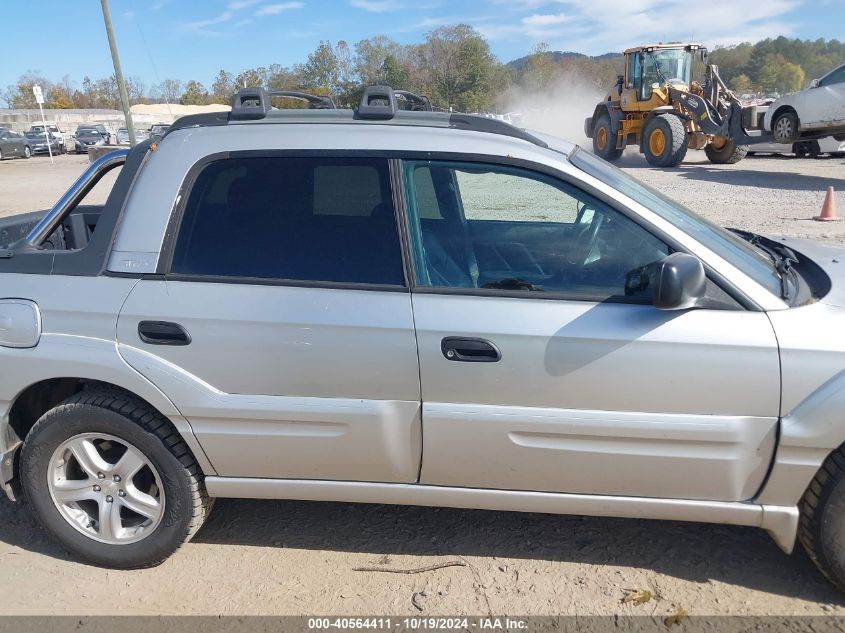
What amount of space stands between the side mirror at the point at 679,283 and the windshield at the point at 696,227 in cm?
29

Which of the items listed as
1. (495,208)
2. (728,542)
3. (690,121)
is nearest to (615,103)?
(690,121)

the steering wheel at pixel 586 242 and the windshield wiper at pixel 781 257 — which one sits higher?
the steering wheel at pixel 586 242

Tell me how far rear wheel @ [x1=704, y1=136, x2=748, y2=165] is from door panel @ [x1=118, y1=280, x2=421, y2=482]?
60.9 ft

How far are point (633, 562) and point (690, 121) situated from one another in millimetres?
17831

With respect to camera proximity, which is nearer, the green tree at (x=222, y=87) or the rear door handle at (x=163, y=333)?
the rear door handle at (x=163, y=333)

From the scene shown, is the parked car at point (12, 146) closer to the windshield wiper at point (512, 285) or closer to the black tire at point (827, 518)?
the windshield wiper at point (512, 285)

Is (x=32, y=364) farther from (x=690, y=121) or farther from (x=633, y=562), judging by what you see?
(x=690, y=121)

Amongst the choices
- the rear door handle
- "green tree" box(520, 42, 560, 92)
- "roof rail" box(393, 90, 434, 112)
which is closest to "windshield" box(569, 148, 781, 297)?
"roof rail" box(393, 90, 434, 112)

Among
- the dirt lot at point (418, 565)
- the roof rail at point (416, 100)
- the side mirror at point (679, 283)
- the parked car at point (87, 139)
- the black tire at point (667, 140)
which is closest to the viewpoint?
→ the side mirror at point (679, 283)

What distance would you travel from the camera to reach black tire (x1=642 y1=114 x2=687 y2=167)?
17984 millimetres

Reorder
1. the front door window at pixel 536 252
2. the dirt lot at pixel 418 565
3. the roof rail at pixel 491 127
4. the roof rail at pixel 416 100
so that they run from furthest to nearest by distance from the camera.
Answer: the roof rail at pixel 416 100 → the roof rail at pixel 491 127 → the dirt lot at pixel 418 565 → the front door window at pixel 536 252

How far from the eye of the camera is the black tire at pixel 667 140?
59.0ft

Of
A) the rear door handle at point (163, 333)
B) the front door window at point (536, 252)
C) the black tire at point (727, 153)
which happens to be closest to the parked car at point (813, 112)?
the black tire at point (727, 153)

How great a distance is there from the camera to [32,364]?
2779 mm
